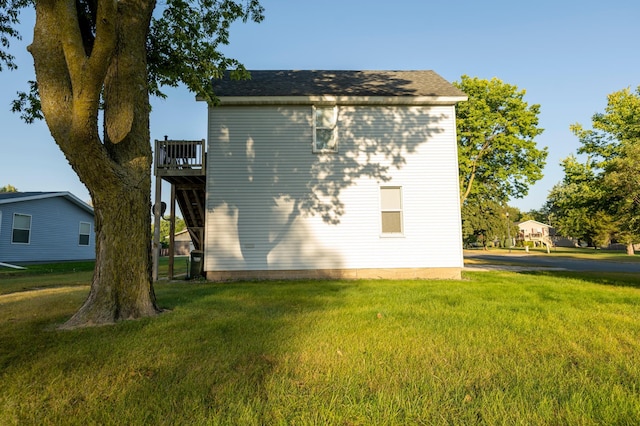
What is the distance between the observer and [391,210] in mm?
10328

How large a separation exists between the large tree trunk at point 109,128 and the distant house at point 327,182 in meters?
4.85

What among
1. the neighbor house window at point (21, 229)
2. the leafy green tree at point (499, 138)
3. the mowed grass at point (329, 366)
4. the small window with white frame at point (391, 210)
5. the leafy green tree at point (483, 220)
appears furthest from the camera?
the leafy green tree at point (483, 220)

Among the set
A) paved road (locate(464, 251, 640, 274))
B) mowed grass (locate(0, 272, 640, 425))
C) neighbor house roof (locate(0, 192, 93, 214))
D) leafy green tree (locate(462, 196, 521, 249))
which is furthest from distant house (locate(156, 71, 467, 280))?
leafy green tree (locate(462, 196, 521, 249))

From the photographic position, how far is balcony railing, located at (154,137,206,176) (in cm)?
986

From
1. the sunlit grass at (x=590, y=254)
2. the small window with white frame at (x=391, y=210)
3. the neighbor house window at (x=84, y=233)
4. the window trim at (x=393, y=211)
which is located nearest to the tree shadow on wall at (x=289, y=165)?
the window trim at (x=393, y=211)

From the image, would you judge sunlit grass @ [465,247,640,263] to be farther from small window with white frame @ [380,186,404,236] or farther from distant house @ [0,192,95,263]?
distant house @ [0,192,95,263]

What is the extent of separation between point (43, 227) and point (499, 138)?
1122 inches

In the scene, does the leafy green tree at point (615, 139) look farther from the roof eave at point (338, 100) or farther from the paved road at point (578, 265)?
the roof eave at point (338, 100)

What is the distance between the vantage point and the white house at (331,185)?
32.5 feet

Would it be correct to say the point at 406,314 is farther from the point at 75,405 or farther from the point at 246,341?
the point at 75,405

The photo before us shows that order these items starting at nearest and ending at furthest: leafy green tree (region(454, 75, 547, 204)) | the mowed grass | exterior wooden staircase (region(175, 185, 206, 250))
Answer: the mowed grass < exterior wooden staircase (region(175, 185, 206, 250)) < leafy green tree (region(454, 75, 547, 204))

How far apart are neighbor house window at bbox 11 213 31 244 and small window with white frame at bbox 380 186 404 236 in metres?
20.0

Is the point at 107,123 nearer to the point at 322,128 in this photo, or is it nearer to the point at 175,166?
the point at 175,166

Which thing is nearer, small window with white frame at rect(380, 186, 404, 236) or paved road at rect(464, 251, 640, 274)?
small window with white frame at rect(380, 186, 404, 236)
